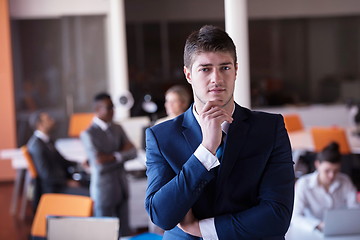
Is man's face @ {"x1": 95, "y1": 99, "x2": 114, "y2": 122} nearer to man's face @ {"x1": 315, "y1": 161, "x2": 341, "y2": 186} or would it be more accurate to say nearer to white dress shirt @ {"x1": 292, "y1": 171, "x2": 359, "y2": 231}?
white dress shirt @ {"x1": 292, "y1": 171, "x2": 359, "y2": 231}

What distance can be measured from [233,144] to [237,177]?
0.11 metres

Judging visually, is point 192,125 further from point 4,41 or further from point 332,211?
point 4,41

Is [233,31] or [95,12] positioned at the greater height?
[95,12]

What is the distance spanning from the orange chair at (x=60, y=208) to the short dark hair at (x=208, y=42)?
2.58 meters

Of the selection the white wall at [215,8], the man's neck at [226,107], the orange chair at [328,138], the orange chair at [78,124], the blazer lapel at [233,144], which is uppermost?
the white wall at [215,8]

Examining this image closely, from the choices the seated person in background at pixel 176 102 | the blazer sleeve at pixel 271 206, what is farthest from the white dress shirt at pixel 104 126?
the blazer sleeve at pixel 271 206

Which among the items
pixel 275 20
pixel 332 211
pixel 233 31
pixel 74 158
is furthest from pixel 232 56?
pixel 275 20

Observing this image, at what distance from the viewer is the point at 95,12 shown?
10531 mm

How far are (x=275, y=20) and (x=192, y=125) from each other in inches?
380

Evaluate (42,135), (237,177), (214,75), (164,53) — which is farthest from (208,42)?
(164,53)

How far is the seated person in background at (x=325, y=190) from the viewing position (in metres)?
4.69

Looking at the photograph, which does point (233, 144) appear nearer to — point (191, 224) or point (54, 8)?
point (191, 224)

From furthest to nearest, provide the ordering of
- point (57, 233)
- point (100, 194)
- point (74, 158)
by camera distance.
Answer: point (74, 158) < point (100, 194) < point (57, 233)

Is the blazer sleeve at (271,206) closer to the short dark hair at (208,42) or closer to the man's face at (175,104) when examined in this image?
the short dark hair at (208,42)
